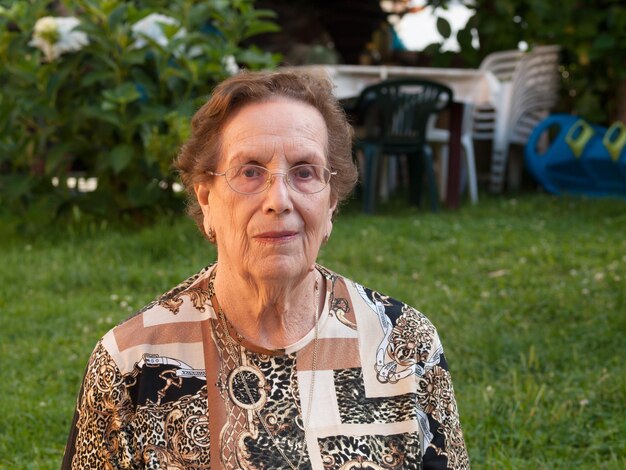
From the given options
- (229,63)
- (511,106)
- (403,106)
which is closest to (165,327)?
(229,63)

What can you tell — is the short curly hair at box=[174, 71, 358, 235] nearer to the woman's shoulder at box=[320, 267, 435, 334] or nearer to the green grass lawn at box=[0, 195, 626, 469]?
the woman's shoulder at box=[320, 267, 435, 334]

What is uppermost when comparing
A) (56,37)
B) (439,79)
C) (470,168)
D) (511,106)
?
(56,37)

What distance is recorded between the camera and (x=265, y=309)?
1.81 metres

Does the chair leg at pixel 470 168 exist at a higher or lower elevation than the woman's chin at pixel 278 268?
lower

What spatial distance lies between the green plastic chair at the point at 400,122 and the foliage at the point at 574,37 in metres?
1.71

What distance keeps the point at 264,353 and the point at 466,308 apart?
2.64 metres

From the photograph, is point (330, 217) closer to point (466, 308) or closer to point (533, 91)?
point (466, 308)

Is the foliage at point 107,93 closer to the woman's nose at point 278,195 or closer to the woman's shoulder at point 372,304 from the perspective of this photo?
the woman's shoulder at point 372,304

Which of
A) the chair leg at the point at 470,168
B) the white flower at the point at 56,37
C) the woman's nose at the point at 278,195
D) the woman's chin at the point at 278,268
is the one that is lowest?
the chair leg at the point at 470,168

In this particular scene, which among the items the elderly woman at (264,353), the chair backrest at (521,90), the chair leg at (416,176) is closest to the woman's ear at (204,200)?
the elderly woman at (264,353)

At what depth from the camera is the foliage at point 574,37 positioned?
8211 millimetres

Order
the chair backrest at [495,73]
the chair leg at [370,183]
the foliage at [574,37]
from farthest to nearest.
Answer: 1. the chair backrest at [495,73]
2. the foliage at [574,37]
3. the chair leg at [370,183]

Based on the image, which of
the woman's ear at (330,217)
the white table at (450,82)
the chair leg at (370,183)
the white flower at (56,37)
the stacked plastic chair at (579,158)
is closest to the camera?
the woman's ear at (330,217)

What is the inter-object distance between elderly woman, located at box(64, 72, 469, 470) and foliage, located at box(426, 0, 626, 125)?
6.89 metres
